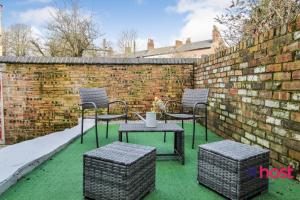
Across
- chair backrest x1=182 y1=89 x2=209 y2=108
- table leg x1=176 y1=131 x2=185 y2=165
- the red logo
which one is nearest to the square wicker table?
table leg x1=176 y1=131 x2=185 y2=165

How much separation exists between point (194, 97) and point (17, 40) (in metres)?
21.1

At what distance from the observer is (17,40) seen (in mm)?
21422

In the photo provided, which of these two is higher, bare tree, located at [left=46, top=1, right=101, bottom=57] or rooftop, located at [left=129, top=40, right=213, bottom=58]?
rooftop, located at [left=129, top=40, right=213, bottom=58]

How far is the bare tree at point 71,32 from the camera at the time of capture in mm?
16500

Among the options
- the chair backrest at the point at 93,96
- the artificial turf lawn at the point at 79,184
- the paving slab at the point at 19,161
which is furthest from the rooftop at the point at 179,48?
the artificial turf lawn at the point at 79,184

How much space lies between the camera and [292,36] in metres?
2.44

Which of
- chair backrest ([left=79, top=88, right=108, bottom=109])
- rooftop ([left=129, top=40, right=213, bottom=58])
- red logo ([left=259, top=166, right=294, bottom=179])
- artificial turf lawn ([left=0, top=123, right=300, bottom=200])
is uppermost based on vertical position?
rooftop ([left=129, top=40, right=213, bottom=58])

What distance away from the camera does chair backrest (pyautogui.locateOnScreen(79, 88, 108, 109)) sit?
4.18 meters

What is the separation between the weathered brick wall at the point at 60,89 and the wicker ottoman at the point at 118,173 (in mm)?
4016

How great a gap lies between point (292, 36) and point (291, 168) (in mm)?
1226

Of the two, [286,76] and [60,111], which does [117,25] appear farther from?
[286,76]

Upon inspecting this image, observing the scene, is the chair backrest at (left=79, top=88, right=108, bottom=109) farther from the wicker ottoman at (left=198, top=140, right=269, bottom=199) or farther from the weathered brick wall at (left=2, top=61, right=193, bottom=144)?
the wicker ottoman at (left=198, top=140, right=269, bottom=199)

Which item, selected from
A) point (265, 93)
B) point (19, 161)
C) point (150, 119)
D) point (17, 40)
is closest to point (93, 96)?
point (150, 119)

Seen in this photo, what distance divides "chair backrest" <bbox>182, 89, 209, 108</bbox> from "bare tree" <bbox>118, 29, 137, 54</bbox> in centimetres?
2154
